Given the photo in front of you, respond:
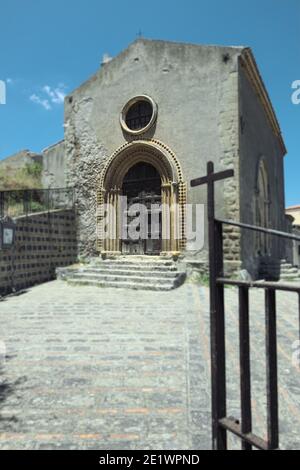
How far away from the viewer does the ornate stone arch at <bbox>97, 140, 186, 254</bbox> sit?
11180mm

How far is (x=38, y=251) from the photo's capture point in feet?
36.2

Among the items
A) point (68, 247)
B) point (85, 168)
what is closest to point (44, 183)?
point (85, 168)

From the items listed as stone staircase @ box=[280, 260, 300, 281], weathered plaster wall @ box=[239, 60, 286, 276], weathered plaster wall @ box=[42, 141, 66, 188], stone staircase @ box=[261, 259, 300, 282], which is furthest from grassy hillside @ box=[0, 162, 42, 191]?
stone staircase @ box=[280, 260, 300, 281]

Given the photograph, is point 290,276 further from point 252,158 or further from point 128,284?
point 128,284

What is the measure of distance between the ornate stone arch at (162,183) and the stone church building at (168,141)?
0.11ft

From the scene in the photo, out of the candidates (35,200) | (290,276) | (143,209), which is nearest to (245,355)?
(143,209)

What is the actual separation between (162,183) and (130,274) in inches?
128

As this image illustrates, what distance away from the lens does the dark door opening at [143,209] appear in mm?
12109

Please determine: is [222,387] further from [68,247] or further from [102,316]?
[68,247]

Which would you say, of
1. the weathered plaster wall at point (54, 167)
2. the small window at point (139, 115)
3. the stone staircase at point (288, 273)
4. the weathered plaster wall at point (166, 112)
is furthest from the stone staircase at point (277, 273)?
the weathered plaster wall at point (54, 167)

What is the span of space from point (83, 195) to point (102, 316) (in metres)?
7.58

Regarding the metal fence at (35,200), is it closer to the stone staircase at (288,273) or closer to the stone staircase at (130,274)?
the stone staircase at (130,274)

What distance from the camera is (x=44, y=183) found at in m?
15.1

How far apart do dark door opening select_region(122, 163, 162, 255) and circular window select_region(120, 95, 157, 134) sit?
1275 mm
